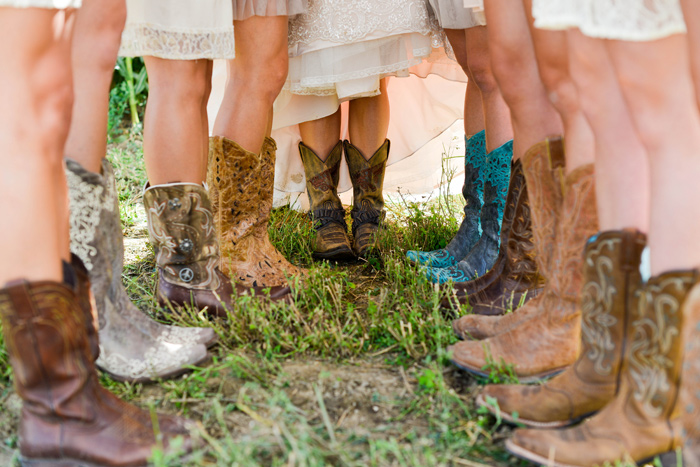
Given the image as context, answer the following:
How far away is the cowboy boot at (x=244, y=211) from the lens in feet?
6.36

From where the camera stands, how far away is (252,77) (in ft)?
6.42

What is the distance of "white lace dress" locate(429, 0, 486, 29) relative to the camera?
2066 mm

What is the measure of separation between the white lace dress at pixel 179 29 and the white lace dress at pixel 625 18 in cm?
111

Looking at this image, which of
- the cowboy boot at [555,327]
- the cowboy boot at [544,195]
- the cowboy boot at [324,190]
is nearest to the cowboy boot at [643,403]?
the cowboy boot at [555,327]

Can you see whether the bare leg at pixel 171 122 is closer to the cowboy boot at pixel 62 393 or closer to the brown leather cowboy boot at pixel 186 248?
the brown leather cowboy boot at pixel 186 248

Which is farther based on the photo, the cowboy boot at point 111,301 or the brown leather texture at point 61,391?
the cowboy boot at point 111,301

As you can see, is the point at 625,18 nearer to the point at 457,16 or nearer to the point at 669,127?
the point at 669,127

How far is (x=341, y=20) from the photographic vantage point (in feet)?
7.41

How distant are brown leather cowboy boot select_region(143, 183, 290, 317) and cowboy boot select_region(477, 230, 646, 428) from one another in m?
0.89

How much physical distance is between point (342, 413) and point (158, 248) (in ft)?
2.69

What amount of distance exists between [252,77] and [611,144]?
4.16 feet

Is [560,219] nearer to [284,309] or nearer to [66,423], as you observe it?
[284,309]

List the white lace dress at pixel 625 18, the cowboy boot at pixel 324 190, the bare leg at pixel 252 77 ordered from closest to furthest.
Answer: the white lace dress at pixel 625 18 → the bare leg at pixel 252 77 → the cowboy boot at pixel 324 190

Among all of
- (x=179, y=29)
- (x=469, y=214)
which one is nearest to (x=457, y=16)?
(x=469, y=214)
